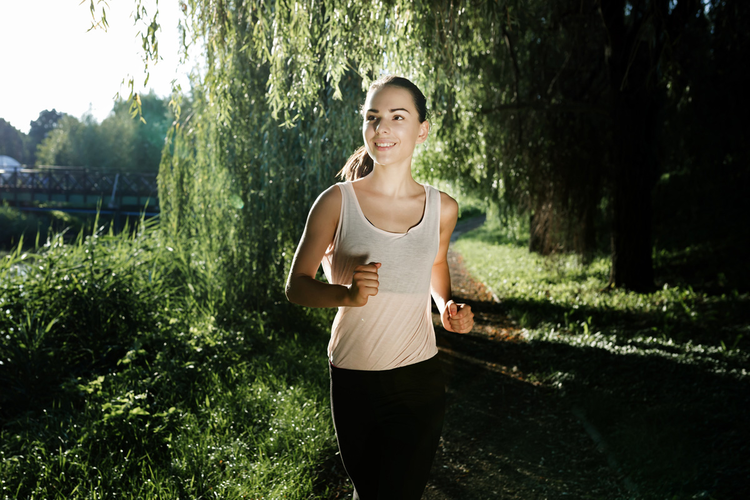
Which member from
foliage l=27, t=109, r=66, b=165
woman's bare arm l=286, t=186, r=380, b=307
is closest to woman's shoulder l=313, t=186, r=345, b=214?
woman's bare arm l=286, t=186, r=380, b=307

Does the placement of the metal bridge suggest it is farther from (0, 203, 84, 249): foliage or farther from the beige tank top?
the beige tank top

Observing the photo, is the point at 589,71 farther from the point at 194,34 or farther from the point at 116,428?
the point at 116,428

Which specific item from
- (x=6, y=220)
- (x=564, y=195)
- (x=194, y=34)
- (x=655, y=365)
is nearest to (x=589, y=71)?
(x=564, y=195)

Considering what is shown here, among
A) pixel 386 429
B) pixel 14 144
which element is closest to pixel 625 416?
pixel 386 429

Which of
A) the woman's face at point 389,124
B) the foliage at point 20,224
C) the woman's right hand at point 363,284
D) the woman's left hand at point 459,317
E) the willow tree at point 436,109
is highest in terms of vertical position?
the willow tree at point 436,109

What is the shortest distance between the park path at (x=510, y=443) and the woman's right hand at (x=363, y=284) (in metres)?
2.53

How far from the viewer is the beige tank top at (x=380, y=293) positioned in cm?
189

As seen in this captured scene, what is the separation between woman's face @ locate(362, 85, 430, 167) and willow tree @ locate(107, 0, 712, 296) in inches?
70.0

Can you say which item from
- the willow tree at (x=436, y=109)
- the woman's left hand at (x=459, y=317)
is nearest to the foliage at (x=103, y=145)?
the willow tree at (x=436, y=109)

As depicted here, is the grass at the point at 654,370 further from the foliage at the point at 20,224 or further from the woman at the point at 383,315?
the foliage at the point at 20,224

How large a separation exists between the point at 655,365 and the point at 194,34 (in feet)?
18.0

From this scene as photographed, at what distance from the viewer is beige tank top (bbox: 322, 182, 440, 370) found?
74.5 inches

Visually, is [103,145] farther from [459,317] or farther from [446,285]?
[459,317]

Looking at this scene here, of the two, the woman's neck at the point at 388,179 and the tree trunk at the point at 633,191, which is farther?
the tree trunk at the point at 633,191
